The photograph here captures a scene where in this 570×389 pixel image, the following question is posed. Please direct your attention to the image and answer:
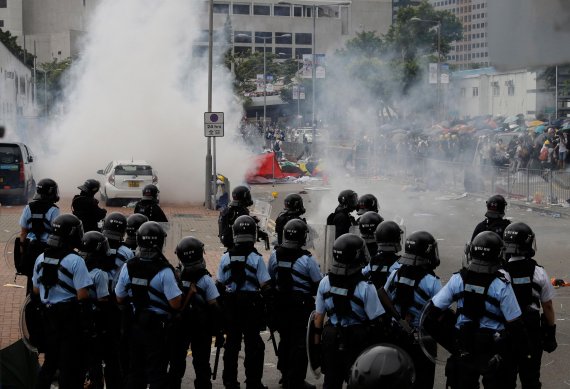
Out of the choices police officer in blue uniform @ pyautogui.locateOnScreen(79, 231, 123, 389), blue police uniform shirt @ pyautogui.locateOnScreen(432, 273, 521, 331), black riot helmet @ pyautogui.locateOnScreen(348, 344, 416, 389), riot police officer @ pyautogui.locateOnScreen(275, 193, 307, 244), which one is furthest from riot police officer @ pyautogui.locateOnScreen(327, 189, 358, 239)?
black riot helmet @ pyautogui.locateOnScreen(348, 344, 416, 389)

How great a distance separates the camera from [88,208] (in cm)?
1295

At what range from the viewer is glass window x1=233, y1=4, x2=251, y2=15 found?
376 feet

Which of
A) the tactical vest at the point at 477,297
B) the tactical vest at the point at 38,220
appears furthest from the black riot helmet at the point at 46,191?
the tactical vest at the point at 477,297

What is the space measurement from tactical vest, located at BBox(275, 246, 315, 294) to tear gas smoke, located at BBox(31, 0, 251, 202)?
20.4 m

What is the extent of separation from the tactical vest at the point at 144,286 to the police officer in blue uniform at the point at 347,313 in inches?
52.9

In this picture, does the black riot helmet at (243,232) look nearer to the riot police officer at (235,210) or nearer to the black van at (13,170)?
the riot police officer at (235,210)

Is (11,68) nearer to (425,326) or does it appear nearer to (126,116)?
(126,116)

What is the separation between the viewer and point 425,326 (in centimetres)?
755

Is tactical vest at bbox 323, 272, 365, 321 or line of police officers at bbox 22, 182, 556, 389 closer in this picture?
line of police officers at bbox 22, 182, 556, 389

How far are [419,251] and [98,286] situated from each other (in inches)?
107

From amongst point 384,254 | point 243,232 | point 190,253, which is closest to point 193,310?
point 190,253

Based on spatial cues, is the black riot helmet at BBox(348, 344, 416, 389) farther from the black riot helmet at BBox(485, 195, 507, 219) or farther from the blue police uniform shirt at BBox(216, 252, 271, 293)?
the black riot helmet at BBox(485, 195, 507, 219)

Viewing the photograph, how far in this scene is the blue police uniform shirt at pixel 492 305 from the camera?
23.8 feet

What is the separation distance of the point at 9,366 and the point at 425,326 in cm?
349
